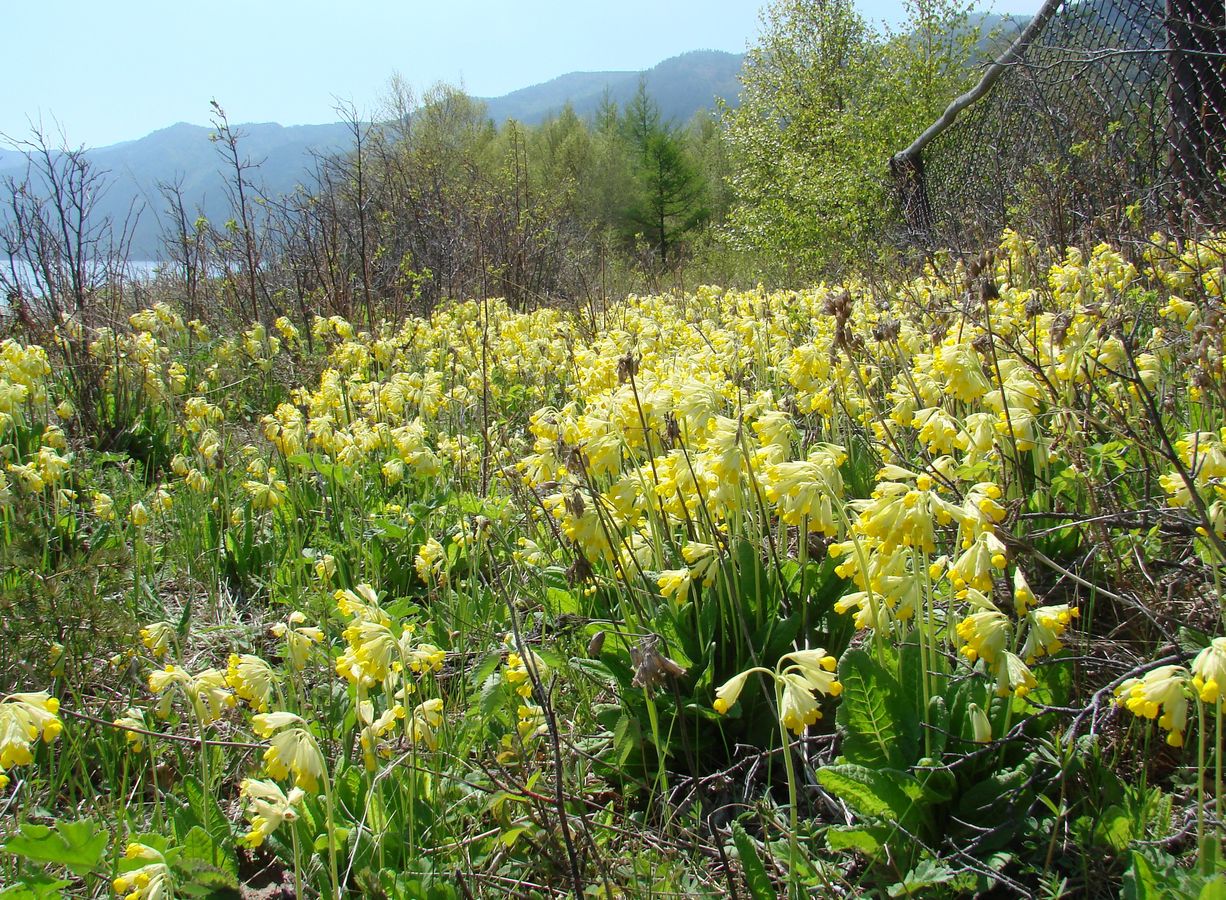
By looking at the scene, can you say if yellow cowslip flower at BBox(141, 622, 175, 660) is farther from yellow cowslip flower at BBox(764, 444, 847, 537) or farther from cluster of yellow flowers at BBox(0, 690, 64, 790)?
yellow cowslip flower at BBox(764, 444, 847, 537)

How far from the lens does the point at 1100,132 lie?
281 inches

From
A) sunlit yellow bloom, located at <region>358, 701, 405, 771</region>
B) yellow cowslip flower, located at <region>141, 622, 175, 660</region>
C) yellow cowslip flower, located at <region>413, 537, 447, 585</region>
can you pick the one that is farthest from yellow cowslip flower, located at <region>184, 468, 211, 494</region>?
sunlit yellow bloom, located at <region>358, 701, 405, 771</region>

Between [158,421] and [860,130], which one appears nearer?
[158,421]

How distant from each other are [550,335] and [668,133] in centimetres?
4330

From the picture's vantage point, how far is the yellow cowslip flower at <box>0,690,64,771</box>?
65.6 inches

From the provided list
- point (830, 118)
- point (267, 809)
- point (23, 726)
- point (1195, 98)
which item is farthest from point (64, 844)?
point (830, 118)

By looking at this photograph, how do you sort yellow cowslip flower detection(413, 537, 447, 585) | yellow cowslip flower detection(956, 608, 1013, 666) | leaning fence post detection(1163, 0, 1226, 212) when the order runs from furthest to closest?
leaning fence post detection(1163, 0, 1226, 212)
yellow cowslip flower detection(413, 537, 447, 585)
yellow cowslip flower detection(956, 608, 1013, 666)

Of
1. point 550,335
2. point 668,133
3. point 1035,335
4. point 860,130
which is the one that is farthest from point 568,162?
point 1035,335

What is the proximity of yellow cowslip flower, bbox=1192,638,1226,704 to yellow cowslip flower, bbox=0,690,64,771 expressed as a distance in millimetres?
2058

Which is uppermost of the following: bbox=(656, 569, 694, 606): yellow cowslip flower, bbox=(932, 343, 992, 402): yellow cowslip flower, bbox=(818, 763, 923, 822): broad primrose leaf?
bbox=(932, 343, 992, 402): yellow cowslip flower

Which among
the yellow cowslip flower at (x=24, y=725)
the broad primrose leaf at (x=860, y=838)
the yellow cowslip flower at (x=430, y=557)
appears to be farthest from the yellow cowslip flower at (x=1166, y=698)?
the yellow cowslip flower at (x=430, y=557)

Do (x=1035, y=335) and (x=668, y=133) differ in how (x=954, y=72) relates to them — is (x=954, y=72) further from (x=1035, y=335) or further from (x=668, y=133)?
(x=668, y=133)

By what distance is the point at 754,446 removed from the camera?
2580mm

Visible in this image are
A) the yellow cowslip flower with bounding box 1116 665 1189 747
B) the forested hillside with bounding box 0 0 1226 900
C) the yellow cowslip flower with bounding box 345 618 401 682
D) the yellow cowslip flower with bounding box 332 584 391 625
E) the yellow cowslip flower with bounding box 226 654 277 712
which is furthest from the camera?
the yellow cowslip flower with bounding box 332 584 391 625
